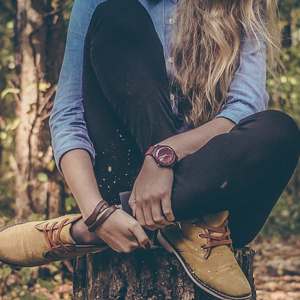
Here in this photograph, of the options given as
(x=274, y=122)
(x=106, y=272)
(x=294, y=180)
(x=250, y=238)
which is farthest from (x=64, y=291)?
(x=294, y=180)

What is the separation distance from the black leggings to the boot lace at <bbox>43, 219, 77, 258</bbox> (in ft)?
0.66

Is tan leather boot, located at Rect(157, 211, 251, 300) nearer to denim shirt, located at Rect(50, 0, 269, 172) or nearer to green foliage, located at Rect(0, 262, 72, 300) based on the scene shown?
denim shirt, located at Rect(50, 0, 269, 172)

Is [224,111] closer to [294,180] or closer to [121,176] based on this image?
[121,176]

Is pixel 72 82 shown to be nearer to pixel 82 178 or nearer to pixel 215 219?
pixel 82 178

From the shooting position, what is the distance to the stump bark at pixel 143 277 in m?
1.83

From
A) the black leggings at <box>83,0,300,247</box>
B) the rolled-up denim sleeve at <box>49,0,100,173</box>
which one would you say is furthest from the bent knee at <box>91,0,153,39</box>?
the rolled-up denim sleeve at <box>49,0,100,173</box>

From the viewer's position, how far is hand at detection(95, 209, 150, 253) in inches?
65.6

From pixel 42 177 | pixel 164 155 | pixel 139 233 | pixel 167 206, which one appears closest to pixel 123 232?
pixel 139 233

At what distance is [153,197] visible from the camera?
5.36 feet

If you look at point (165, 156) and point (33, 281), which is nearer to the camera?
point (165, 156)

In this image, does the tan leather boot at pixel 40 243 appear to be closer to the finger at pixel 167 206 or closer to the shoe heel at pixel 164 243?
the shoe heel at pixel 164 243

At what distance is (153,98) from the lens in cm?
177

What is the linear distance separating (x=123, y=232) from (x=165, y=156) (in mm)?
262

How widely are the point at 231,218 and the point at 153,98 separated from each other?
19.6 inches
